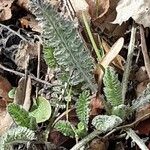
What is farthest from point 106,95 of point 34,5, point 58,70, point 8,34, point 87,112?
point 8,34

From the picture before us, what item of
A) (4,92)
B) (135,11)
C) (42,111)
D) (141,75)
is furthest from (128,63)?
(4,92)

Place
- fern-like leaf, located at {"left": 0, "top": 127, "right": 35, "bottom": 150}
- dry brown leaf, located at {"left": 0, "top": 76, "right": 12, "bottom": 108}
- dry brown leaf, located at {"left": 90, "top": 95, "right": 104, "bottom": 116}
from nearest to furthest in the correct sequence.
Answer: fern-like leaf, located at {"left": 0, "top": 127, "right": 35, "bottom": 150}, dry brown leaf, located at {"left": 90, "top": 95, "right": 104, "bottom": 116}, dry brown leaf, located at {"left": 0, "top": 76, "right": 12, "bottom": 108}

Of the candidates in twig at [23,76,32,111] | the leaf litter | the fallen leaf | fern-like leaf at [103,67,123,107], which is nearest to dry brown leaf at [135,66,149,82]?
the leaf litter

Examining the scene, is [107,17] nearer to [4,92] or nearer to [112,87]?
[112,87]

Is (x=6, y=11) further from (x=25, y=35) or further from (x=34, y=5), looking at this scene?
(x=34, y=5)

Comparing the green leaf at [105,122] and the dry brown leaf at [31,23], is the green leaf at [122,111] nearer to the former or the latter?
the green leaf at [105,122]

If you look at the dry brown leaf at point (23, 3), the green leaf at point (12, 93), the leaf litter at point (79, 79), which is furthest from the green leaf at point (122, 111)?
the dry brown leaf at point (23, 3)

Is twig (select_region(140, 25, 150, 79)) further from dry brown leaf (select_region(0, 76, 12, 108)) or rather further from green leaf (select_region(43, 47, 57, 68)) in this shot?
dry brown leaf (select_region(0, 76, 12, 108))
